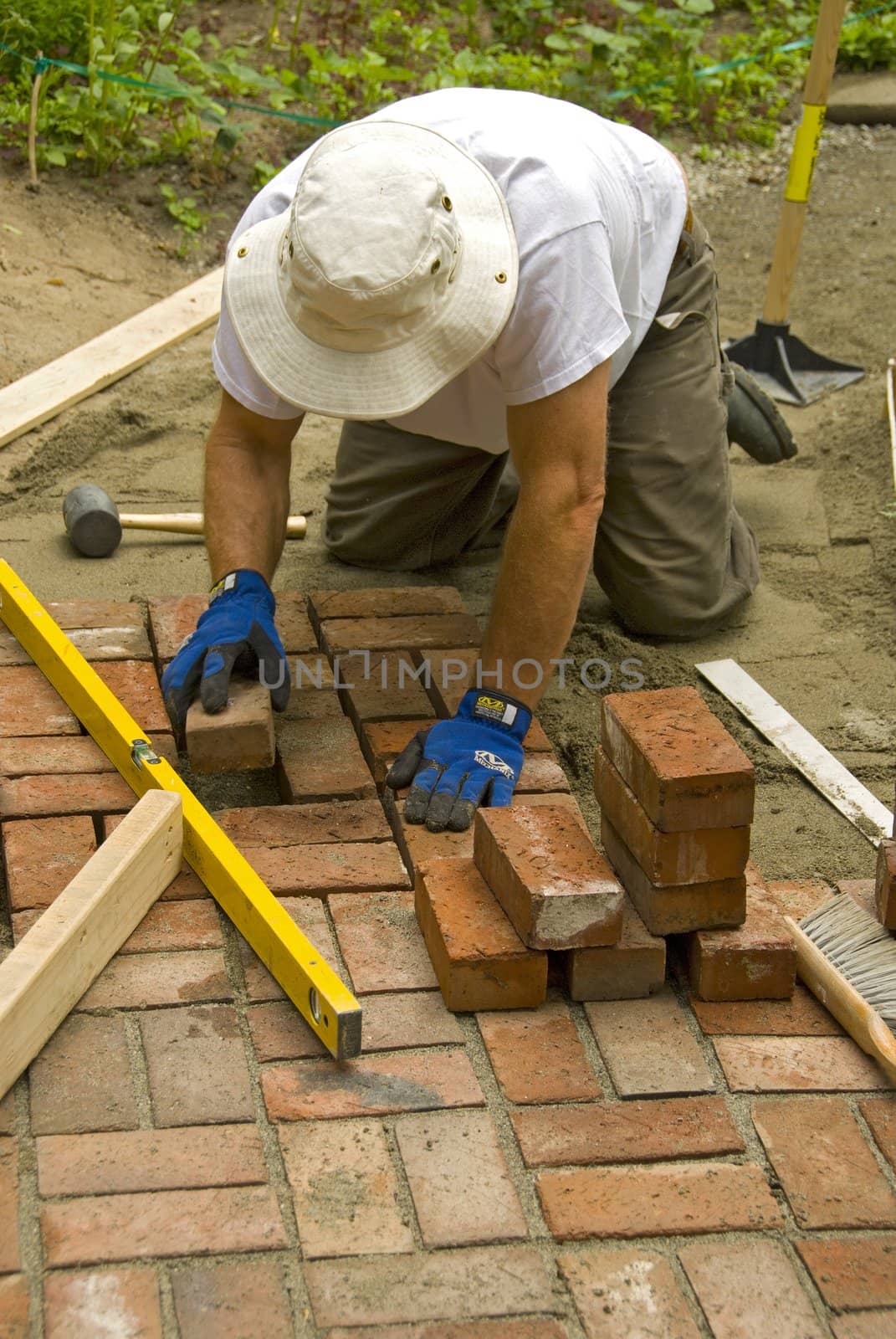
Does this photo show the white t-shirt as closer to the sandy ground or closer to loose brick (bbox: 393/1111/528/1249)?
the sandy ground

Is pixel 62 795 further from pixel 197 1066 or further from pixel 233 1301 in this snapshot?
pixel 233 1301

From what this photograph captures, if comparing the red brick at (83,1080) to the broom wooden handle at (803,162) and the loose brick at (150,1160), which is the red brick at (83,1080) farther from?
the broom wooden handle at (803,162)

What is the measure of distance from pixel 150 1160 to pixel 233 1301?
0.30m

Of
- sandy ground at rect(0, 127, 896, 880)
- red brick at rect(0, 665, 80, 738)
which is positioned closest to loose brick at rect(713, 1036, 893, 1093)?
sandy ground at rect(0, 127, 896, 880)

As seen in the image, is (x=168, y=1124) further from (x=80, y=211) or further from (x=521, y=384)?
(x=80, y=211)

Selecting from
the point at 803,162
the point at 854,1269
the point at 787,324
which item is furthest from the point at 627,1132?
the point at 803,162

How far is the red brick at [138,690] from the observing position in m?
3.42

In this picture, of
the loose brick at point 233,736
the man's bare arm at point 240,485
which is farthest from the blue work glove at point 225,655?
the man's bare arm at point 240,485

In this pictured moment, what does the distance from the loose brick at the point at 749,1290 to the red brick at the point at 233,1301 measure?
2.03ft

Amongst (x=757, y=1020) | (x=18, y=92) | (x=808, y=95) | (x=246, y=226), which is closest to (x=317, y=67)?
(x=18, y=92)

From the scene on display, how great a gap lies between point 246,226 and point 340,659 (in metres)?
1.09

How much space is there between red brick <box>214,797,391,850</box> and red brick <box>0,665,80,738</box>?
1.73 ft

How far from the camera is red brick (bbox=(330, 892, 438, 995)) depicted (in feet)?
8.82

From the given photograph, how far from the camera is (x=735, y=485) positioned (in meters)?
5.30
